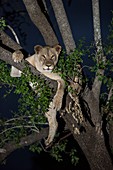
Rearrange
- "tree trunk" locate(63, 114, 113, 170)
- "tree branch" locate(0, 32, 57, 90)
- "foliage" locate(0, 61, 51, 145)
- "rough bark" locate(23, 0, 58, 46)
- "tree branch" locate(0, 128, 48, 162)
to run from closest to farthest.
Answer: "tree branch" locate(0, 32, 57, 90), "foliage" locate(0, 61, 51, 145), "rough bark" locate(23, 0, 58, 46), "tree trunk" locate(63, 114, 113, 170), "tree branch" locate(0, 128, 48, 162)

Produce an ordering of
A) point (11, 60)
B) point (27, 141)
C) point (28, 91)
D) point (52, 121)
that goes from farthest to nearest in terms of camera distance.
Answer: point (27, 141), point (52, 121), point (28, 91), point (11, 60)

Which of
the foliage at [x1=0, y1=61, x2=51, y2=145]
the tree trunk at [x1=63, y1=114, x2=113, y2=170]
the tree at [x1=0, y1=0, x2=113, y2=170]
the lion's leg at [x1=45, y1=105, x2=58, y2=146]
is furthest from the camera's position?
the tree trunk at [x1=63, y1=114, x2=113, y2=170]

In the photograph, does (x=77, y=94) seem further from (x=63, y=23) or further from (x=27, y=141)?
(x=27, y=141)

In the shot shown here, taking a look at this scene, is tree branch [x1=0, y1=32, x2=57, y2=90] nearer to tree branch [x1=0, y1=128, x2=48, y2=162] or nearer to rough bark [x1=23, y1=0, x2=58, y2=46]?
rough bark [x1=23, y1=0, x2=58, y2=46]

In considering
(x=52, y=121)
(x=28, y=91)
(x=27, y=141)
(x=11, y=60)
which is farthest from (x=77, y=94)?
(x=27, y=141)

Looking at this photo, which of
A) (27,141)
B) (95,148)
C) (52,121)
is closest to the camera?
(52,121)

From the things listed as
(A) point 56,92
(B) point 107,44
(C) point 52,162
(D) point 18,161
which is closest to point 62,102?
(A) point 56,92

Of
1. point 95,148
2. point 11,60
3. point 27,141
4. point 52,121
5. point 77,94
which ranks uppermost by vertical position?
point 11,60

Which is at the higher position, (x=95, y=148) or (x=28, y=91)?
(x=28, y=91)

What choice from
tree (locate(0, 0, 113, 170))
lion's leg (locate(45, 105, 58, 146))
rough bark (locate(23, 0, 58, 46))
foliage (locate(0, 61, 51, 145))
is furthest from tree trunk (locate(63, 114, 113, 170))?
rough bark (locate(23, 0, 58, 46))

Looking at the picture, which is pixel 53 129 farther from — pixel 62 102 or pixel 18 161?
pixel 18 161

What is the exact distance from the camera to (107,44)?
5539 mm

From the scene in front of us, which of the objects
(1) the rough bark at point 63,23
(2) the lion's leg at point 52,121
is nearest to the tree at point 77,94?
(1) the rough bark at point 63,23

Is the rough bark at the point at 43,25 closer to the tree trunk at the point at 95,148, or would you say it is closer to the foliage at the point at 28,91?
the foliage at the point at 28,91
